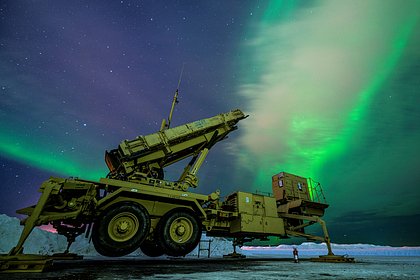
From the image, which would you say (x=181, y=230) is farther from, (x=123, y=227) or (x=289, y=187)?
(x=289, y=187)

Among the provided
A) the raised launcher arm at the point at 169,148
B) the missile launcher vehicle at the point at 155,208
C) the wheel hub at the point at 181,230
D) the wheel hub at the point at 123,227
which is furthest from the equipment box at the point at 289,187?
the wheel hub at the point at 123,227

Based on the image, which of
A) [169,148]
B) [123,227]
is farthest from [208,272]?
[169,148]

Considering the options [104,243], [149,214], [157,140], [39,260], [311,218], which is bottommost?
[39,260]

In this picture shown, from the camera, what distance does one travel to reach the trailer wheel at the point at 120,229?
21.0 ft

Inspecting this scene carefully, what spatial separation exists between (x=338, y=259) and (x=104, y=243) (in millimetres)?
9912

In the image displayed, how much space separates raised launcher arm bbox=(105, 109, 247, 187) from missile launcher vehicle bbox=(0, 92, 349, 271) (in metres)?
0.04

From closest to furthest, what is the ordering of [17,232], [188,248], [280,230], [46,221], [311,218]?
1. [46,221]
2. [188,248]
3. [280,230]
4. [311,218]
5. [17,232]

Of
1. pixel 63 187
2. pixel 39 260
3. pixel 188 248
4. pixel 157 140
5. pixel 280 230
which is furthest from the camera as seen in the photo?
pixel 280 230

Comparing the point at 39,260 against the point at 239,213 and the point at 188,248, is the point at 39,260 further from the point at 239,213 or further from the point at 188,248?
the point at 239,213

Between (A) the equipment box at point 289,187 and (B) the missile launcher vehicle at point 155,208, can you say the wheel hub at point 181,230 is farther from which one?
(A) the equipment box at point 289,187

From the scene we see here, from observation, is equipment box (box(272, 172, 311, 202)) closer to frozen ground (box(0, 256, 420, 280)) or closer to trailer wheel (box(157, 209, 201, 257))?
frozen ground (box(0, 256, 420, 280))

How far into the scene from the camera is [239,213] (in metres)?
9.55

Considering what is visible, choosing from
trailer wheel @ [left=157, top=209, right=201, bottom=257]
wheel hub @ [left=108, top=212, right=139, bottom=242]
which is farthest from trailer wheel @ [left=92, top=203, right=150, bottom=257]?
trailer wheel @ [left=157, top=209, right=201, bottom=257]

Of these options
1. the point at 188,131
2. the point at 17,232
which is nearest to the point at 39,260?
the point at 188,131
